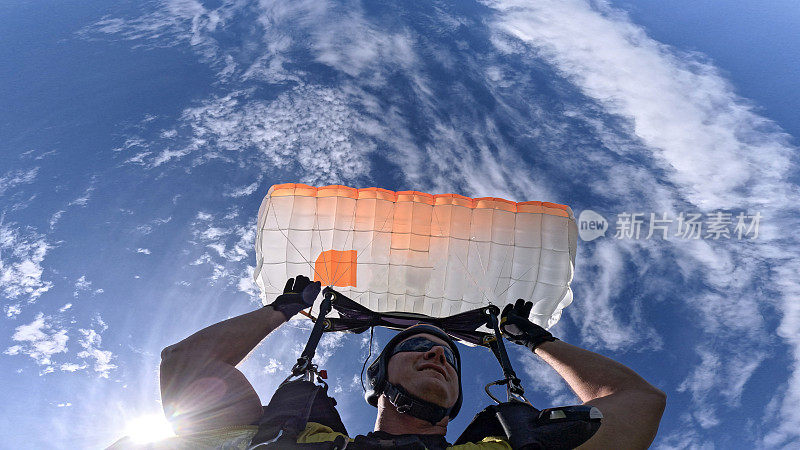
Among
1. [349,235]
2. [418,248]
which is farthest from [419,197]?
[349,235]

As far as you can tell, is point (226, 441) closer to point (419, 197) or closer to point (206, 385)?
point (206, 385)

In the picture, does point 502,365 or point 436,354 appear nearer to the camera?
point 436,354

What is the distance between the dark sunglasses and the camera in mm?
5211

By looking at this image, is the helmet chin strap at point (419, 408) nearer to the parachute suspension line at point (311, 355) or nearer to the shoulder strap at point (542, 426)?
the shoulder strap at point (542, 426)

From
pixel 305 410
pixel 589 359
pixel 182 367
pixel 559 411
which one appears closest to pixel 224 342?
pixel 182 367

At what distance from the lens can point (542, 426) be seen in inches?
149

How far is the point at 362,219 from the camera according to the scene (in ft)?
32.3

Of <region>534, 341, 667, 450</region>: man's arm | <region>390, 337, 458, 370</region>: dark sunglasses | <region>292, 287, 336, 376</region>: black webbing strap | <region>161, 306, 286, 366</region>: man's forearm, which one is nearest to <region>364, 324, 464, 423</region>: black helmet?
<region>390, 337, 458, 370</region>: dark sunglasses

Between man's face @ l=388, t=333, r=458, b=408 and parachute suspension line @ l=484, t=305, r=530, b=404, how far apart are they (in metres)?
0.51

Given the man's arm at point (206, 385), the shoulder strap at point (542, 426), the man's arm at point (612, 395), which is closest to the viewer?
the shoulder strap at point (542, 426)

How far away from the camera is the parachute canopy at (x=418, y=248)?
9.60 meters

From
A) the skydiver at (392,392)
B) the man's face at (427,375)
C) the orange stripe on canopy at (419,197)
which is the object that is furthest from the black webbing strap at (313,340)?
the orange stripe on canopy at (419,197)

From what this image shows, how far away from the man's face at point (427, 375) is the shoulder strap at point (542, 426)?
0.50 meters

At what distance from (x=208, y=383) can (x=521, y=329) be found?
4.06 m
